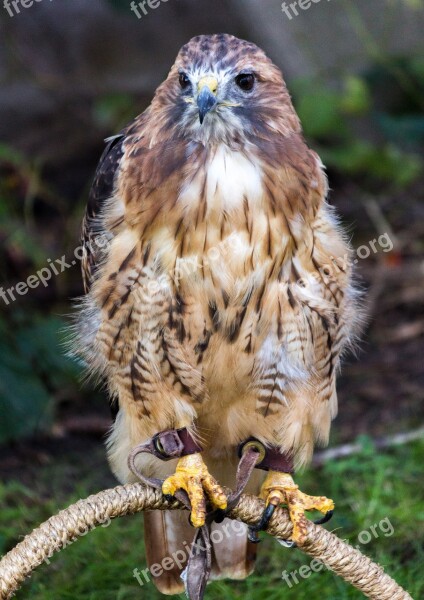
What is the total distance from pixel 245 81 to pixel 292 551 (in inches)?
75.4

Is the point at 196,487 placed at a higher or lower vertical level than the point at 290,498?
higher

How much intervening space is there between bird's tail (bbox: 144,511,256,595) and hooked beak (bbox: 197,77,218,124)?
1.42 meters

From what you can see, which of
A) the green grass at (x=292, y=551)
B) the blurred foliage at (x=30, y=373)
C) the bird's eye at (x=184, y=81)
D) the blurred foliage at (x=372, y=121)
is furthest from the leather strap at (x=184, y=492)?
the blurred foliage at (x=372, y=121)

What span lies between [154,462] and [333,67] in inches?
158

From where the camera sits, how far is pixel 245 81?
9.14ft

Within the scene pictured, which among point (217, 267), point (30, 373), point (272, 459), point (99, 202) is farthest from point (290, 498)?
point (30, 373)

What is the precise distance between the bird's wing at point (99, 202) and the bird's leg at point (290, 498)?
880 mm

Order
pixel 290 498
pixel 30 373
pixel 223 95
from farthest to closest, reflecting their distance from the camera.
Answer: pixel 30 373, pixel 290 498, pixel 223 95

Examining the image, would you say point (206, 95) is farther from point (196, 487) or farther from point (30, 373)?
point (30, 373)

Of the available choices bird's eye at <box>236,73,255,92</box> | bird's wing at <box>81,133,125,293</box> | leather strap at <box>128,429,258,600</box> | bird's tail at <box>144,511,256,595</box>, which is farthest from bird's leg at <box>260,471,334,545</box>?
bird's eye at <box>236,73,255,92</box>

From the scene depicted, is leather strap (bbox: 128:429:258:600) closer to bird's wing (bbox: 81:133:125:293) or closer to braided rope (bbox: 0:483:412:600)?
braided rope (bbox: 0:483:412:600)

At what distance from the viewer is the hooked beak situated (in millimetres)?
2618

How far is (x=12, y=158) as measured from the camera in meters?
5.46

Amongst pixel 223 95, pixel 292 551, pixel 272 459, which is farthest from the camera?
pixel 292 551
